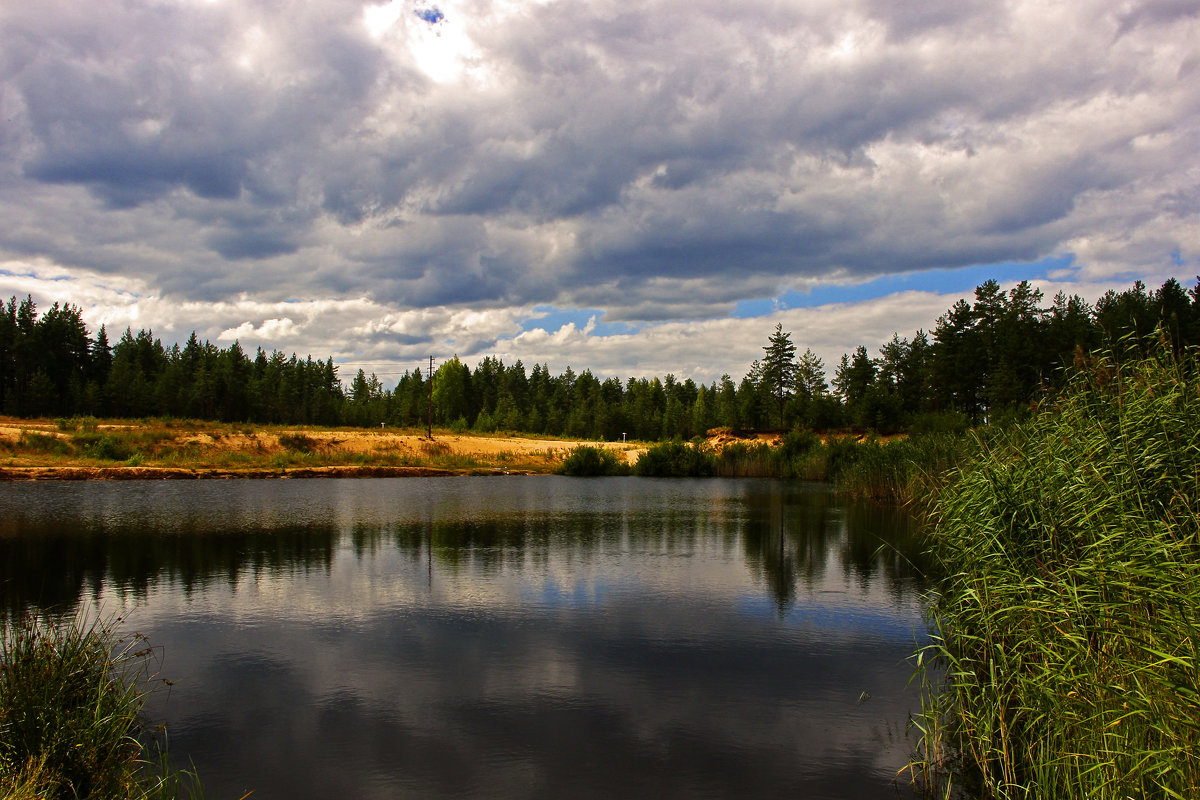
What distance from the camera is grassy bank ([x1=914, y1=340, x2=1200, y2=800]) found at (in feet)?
16.8

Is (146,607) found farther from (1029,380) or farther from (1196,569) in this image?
(1029,380)

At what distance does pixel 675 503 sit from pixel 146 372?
10880 cm

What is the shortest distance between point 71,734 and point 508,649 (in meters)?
5.64

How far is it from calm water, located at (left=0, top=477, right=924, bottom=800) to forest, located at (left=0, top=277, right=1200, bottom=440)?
91.4ft

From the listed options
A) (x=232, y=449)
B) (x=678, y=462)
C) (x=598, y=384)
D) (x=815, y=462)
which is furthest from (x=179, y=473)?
(x=598, y=384)

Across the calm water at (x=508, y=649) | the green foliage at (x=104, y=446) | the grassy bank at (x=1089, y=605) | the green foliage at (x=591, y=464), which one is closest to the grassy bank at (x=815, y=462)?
the green foliage at (x=591, y=464)

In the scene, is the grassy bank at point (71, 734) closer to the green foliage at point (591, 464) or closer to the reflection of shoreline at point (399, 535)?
the reflection of shoreline at point (399, 535)

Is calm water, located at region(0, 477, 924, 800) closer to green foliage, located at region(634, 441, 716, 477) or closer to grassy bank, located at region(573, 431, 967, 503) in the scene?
grassy bank, located at region(573, 431, 967, 503)

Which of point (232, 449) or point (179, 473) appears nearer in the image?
point (179, 473)

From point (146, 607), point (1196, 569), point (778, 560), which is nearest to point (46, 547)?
point (146, 607)

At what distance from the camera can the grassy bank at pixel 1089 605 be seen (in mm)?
5117

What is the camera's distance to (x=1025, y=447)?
10266 mm

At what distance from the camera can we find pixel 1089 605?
5.96 meters

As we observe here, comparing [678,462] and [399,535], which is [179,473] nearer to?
[399,535]
